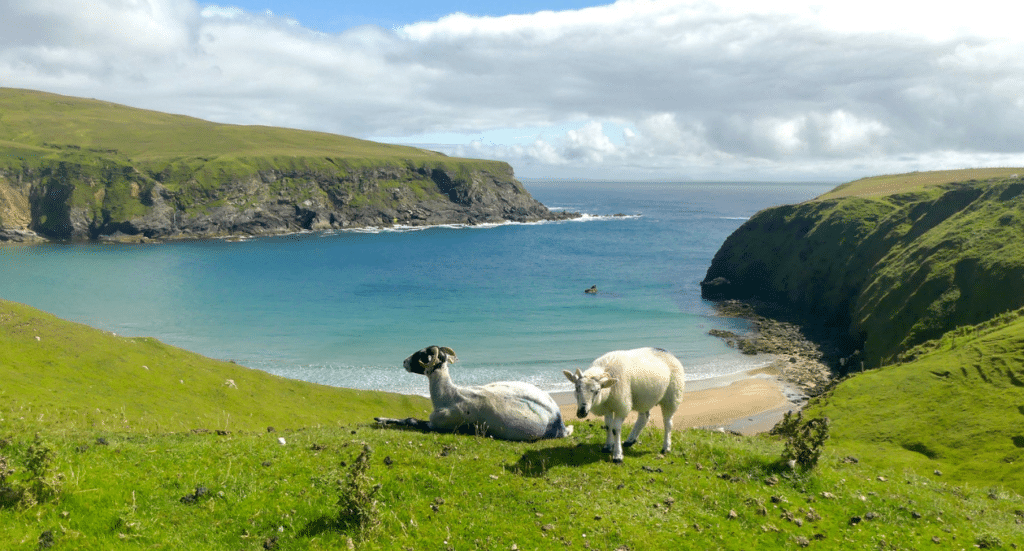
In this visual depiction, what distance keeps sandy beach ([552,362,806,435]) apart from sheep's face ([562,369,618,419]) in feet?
86.1

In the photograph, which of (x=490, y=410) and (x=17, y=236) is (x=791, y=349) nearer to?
(x=490, y=410)

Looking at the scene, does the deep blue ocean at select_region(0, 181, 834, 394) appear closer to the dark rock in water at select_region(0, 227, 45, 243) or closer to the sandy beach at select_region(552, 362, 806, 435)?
the sandy beach at select_region(552, 362, 806, 435)

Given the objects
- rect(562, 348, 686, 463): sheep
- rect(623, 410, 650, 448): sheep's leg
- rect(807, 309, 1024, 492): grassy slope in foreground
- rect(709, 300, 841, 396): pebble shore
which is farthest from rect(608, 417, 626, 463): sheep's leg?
rect(709, 300, 841, 396): pebble shore

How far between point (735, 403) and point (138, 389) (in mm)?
43320

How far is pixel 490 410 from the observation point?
56.6ft

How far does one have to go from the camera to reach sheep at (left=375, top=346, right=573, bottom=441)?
17.1 metres

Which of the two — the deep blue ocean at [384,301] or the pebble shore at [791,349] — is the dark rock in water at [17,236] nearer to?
the deep blue ocean at [384,301]

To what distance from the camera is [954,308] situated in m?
48.4

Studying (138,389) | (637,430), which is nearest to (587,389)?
(637,430)

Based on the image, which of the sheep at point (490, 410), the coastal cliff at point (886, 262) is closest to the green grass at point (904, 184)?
the coastal cliff at point (886, 262)

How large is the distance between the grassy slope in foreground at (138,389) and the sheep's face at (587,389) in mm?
12643

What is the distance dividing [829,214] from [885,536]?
93680mm

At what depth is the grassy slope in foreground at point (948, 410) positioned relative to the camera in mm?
23031

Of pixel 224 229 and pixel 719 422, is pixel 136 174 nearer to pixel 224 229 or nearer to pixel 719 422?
pixel 224 229
